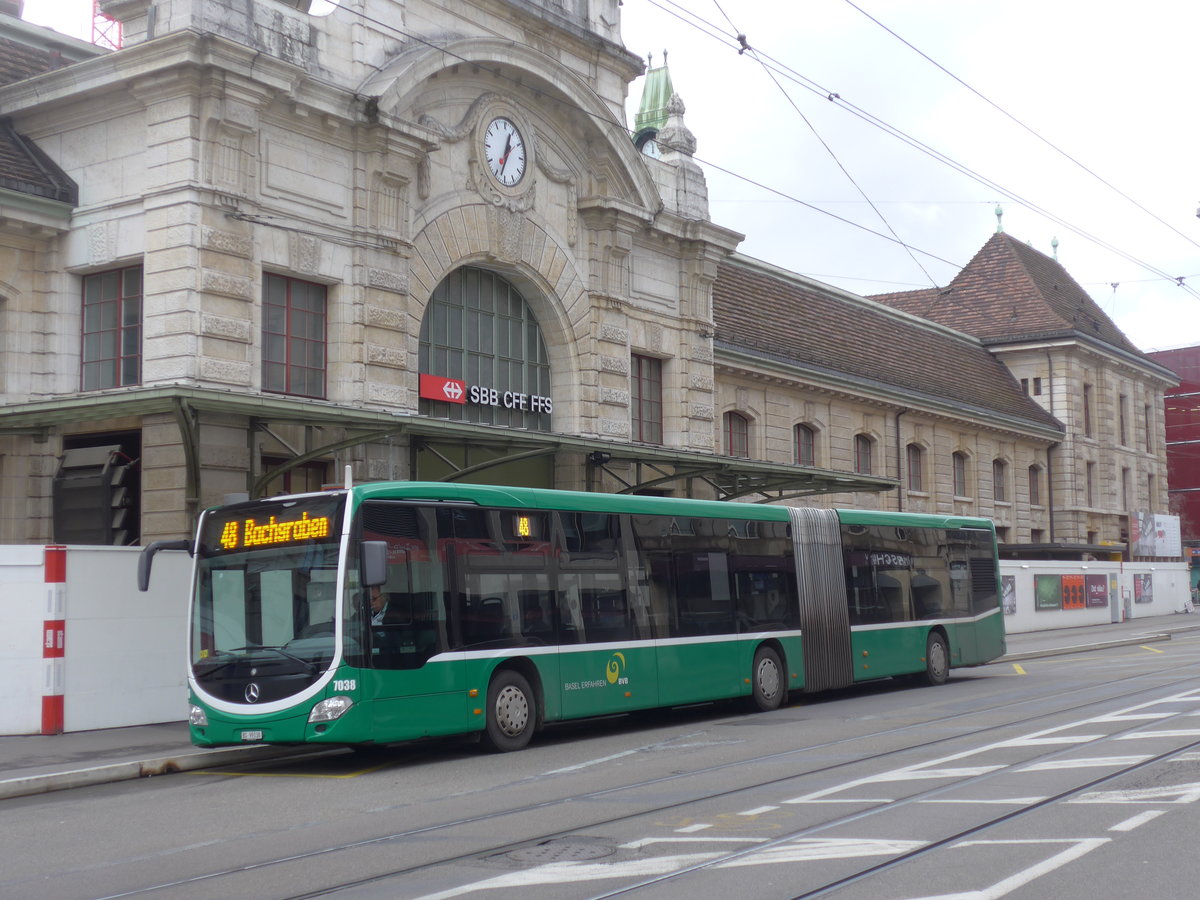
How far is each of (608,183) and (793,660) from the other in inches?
439

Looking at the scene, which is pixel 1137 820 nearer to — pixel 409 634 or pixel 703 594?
pixel 409 634

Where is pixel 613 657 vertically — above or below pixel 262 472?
below

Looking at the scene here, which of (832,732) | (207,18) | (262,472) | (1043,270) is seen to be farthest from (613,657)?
(1043,270)

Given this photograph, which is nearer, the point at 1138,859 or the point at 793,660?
the point at 1138,859

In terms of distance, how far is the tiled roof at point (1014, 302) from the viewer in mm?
55406

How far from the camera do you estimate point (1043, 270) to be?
60.8m

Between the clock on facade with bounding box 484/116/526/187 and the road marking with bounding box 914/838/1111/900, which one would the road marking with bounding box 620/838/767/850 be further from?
the clock on facade with bounding box 484/116/526/187

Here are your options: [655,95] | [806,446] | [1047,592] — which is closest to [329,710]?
[806,446]

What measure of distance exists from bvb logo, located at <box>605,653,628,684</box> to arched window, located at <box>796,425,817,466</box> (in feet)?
70.0

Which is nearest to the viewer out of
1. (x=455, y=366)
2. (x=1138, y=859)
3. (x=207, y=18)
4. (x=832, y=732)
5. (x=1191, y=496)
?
(x=1138, y=859)

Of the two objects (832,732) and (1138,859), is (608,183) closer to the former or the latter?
(832,732)

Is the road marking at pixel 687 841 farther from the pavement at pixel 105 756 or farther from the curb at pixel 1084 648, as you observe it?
the curb at pixel 1084 648

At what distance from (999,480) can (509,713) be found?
38.4 m

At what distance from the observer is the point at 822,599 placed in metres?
21.0
